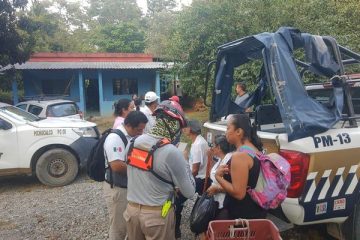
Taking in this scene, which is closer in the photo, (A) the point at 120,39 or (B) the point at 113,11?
(A) the point at 120,39

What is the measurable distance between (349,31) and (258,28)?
254 centimetres

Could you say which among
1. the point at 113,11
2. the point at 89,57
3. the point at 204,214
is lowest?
the point at 204,214

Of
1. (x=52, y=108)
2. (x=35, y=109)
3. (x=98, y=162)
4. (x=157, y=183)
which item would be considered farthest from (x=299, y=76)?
(x=35, y=109)

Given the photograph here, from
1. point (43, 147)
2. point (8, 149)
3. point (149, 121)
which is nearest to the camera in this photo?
point (149, 121)

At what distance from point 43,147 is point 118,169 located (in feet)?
13.5

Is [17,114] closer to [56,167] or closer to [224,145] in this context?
[56,167]

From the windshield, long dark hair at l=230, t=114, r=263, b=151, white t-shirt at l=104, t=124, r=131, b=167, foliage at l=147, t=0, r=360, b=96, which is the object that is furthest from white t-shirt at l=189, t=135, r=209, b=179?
foliage at l=147, t=0, r=360, b=96

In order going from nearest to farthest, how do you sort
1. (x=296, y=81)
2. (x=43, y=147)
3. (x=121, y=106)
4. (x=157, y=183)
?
(x=157, y=183)
(x=296, y=81)
(x=121, y=106)
(x=43, y=147)

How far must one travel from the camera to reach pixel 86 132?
7.08m

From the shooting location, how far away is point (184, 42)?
1169cm

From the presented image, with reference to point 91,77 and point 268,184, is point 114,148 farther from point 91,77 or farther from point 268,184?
point 91,77

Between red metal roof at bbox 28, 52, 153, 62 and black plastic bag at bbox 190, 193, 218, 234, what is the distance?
→ 18191 mm

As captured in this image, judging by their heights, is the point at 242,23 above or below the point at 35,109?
above

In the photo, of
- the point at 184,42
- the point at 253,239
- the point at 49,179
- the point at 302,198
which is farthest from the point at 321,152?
the point at 184,42
